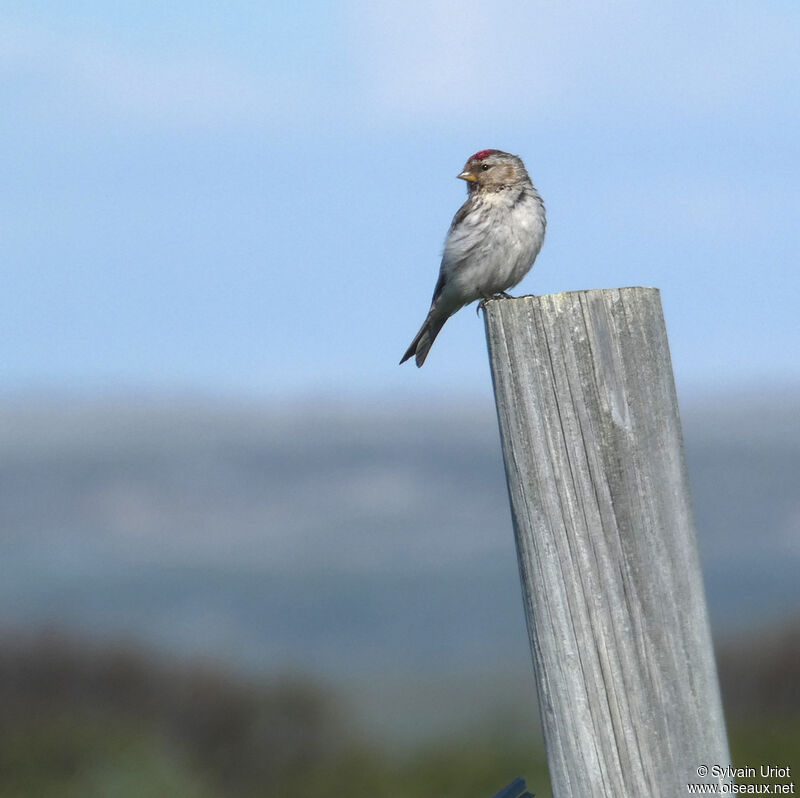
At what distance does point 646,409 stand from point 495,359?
1.07 feet

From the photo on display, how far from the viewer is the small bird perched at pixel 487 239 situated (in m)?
5.99

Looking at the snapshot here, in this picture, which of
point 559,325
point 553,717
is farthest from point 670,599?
point 559,325

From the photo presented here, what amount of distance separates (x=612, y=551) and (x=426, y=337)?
415 cm

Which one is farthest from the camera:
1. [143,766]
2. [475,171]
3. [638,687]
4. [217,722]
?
[217,722]

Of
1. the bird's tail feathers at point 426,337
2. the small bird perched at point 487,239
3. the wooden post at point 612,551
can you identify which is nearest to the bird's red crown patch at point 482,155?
the small bird perched at point 487,239

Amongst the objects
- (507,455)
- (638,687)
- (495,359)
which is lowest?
(638,687)

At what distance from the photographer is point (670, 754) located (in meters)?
2.30

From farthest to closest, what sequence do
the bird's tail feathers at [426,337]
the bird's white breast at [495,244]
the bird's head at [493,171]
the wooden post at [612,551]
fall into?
the bird's head at [493,171]
the bird's tail feathers at [426,337]
the bird's white breast at [495,244]
the wooden post at [612,551]

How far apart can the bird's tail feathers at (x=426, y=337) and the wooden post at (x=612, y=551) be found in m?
3.70

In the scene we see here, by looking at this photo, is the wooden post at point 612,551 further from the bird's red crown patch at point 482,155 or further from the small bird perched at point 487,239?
the bird's red crown patch at point 482,155

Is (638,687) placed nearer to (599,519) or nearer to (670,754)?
(670,754)

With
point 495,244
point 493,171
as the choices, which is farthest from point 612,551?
point 493,171

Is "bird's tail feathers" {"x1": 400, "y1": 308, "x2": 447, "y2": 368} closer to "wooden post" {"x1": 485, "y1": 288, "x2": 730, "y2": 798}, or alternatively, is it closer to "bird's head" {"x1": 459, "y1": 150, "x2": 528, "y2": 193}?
"bird's head" {"x1": 459, "y1": 150, "x2": 528, "y2": 193}

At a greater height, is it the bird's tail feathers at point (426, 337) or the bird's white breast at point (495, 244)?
the bird's white breast at point (495, 244)
